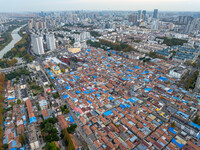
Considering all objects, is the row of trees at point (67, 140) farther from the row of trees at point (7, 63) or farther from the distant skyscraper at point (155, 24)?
the distant skyscraper at point (155, 24)

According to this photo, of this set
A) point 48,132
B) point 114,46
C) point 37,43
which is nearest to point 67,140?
point 48,132

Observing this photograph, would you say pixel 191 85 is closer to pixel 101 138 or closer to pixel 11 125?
pixel 101 138

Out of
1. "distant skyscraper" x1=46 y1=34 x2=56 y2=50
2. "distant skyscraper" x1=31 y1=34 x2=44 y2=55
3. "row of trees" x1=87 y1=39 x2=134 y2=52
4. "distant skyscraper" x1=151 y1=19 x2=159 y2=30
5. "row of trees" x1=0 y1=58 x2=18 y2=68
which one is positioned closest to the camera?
"row of trees" x1=0 y1=58 x2=18 y2=68

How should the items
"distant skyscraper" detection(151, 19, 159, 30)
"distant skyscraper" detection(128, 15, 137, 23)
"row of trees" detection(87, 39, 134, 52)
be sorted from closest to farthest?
"row of trees" detection(87, 39, 134, 52)
"distant skyscraper" detection(151, 19, 159, 30)
"distant skyscraper" detection(128, 15, 137, 23)

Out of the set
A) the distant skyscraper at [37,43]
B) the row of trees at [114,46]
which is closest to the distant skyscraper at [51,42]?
the distant skyscraper at [37,43]

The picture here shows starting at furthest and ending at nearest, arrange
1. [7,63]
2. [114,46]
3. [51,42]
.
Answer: [114,46]
[51,42]
[7,63]

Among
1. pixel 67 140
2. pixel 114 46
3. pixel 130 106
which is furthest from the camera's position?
pixel 114 46

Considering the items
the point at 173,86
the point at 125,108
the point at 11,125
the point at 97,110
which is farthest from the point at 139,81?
the point at 11,125

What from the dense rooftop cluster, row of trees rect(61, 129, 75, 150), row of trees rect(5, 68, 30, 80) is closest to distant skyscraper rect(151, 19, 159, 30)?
the dense rooftop cluster

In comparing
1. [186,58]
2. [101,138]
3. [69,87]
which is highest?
[186,58]

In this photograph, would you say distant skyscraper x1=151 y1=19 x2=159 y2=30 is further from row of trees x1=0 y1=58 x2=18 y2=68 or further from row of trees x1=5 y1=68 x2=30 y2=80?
row of trees x1=5 y1=68 x2=30 y2=80

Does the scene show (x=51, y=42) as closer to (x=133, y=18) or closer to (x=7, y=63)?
(x=7, y=63)
